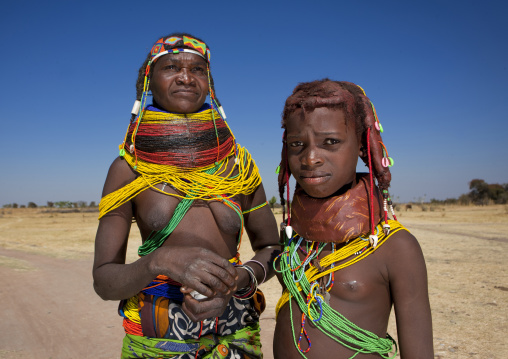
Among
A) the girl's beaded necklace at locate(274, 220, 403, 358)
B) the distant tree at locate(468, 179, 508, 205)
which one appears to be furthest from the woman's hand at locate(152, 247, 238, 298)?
the distant tree at locate(468, 179, 508, 205)

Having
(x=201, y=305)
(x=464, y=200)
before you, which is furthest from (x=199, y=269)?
(x=464, y=200)

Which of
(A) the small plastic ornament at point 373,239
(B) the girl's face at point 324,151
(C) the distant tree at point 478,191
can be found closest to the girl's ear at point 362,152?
(B) the girl's face at point 324,151

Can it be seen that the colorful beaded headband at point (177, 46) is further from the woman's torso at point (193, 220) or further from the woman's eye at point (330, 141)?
the woman's eye at point (330, 141)

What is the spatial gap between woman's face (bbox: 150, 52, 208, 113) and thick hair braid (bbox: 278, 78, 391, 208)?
56 cm

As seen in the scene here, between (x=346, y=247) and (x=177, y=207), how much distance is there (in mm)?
863

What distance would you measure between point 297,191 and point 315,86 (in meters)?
0.51

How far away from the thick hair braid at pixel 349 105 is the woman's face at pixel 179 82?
22.2 inches

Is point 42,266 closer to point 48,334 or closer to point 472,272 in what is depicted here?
point 48,334

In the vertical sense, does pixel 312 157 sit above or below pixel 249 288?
above

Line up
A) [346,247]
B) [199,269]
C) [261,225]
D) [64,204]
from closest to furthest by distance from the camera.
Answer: [199,269] < [346,247] < [261,225] < [64,204]

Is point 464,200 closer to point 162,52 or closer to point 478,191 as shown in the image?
point 478,191

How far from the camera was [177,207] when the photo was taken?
6.88ft

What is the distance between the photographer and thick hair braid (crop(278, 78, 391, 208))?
70.4 inches

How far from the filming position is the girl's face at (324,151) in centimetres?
176
